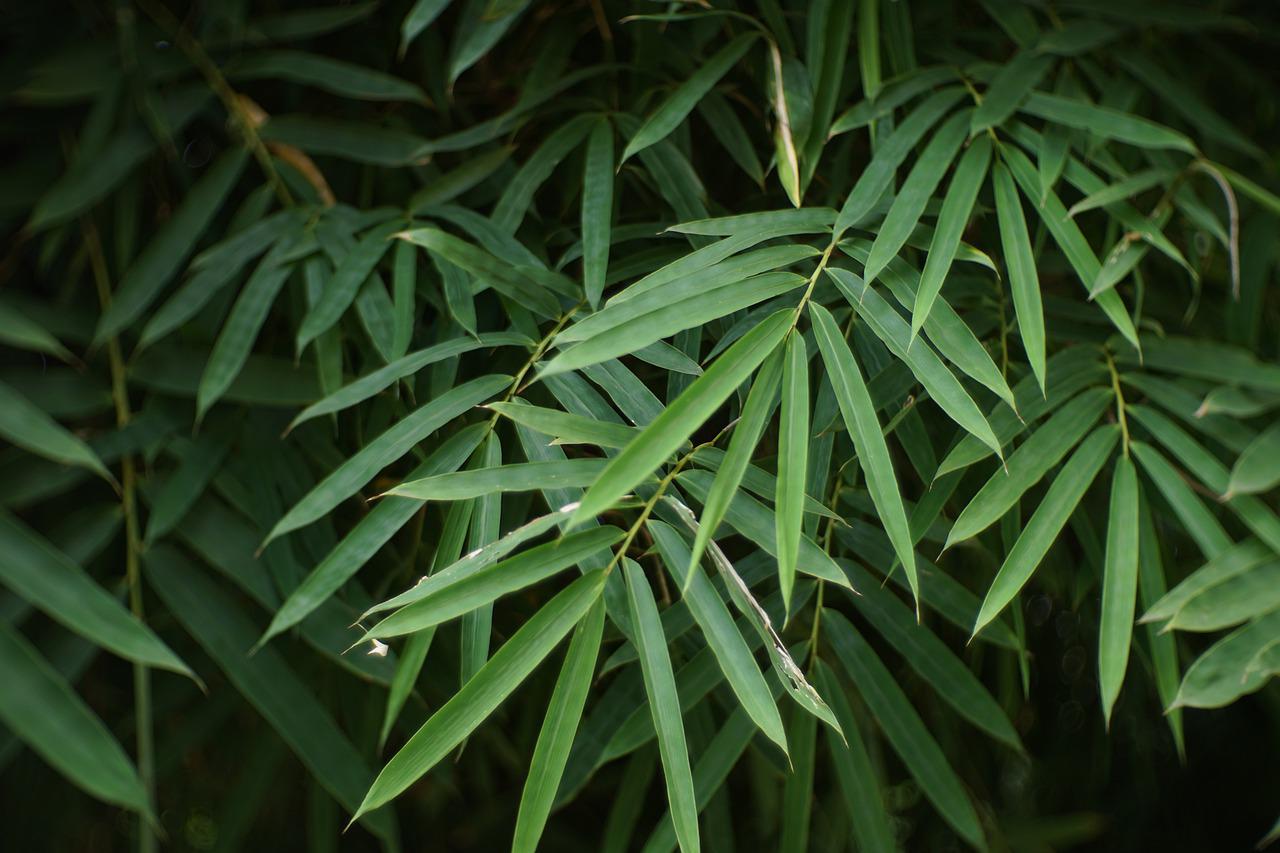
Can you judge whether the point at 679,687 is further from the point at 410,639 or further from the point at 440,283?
the point at 440,283

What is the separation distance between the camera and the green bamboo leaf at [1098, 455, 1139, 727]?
57 centimetres

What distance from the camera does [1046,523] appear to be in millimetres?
606

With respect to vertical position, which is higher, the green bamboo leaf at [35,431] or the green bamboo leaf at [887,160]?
the green bamboo leaf at [887,160]

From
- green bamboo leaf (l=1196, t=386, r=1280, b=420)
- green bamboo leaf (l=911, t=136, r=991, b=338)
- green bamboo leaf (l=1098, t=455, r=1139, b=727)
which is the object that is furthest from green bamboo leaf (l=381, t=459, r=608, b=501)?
green bamboo leaf (l=1196, t=386, r=1280, b=420)

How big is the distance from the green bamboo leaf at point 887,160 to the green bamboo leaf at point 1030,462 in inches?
7.4

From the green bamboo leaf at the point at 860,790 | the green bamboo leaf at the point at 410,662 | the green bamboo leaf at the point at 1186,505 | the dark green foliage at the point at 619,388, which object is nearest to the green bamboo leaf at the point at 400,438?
the dark green foliage at the point at 619,388

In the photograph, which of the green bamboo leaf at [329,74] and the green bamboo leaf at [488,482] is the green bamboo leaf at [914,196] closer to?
the green bamboo leaf at [488,482]

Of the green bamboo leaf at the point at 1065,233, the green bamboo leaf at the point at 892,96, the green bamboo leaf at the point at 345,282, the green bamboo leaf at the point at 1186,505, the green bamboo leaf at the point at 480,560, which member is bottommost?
the green bamboo leaf at the point at 1186,505

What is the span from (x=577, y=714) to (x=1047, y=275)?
0.62m

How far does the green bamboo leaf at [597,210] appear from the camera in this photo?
0.67m

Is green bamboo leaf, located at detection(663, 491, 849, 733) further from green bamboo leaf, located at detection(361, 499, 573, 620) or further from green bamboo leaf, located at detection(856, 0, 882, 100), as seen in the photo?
green bamboo leaf, located at detection(856, 0, 882, 100)

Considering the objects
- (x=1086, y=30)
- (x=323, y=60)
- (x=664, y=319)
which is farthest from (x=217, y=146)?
(x=1086, y=30)

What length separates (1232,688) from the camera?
0.58m

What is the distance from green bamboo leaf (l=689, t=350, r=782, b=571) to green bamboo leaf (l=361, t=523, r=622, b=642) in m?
0.08
